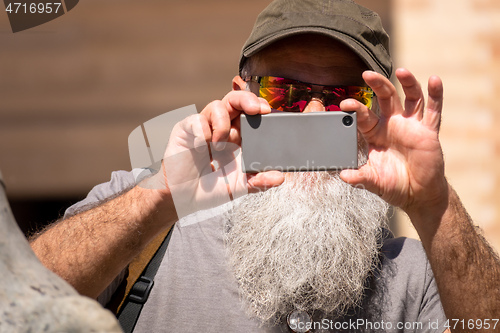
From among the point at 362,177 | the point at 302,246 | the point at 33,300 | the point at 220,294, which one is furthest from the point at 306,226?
the point at 33,300

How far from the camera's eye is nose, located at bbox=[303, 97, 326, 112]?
6.45 ft

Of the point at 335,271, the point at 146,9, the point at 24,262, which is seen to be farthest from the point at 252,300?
the point at 146,9

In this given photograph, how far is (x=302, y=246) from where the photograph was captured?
2006 mm

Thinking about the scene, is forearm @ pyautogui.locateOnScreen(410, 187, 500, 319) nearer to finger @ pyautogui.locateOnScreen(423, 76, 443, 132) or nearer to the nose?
finger @ pyautogui.locateOnScreen(423, 76, 443, 132)

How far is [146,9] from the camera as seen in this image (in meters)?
4.28

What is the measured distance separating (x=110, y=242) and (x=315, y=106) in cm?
84

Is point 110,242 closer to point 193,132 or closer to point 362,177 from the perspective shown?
point 193,132

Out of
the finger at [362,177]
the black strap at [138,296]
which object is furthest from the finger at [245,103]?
the black strap at [138,296]

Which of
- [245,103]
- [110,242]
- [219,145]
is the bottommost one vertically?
[110,242]

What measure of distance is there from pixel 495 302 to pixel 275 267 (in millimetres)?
721

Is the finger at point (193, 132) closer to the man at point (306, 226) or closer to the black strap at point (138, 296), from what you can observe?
the man at point (306, 226)

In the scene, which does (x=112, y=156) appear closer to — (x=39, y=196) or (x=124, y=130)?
(x=124, y=130)

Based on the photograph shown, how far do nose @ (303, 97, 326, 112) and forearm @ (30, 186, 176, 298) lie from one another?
0.64 metres

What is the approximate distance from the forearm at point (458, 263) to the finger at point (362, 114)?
0.29 meters
